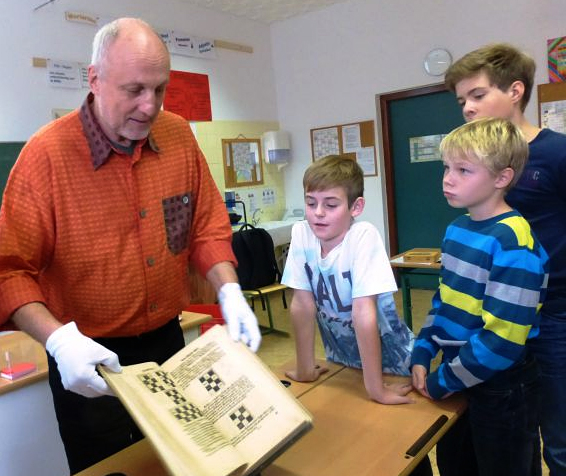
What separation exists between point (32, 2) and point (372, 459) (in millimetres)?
3848

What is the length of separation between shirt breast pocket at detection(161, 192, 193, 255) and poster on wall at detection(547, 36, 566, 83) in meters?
3.55

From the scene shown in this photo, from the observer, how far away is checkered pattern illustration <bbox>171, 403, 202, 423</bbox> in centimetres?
81

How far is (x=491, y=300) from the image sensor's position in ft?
3.63

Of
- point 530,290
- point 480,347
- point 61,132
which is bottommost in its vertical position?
point 480,347

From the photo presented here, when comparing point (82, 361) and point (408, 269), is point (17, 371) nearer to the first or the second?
point (82, 361)

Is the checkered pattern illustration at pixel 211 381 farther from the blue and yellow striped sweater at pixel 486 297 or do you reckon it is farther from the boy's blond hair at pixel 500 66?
the boy's blond hair at pixel 500 66

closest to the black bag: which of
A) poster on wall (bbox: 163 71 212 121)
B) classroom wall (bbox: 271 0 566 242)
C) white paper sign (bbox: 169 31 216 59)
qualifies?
poster on wall (bbox: 163 71 212 121)

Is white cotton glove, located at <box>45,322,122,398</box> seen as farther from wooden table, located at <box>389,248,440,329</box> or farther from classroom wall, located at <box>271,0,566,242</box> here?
classroom wall, located at <box>271,0,566,242</box>

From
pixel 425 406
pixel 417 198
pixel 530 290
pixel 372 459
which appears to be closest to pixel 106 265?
pixel 372 459

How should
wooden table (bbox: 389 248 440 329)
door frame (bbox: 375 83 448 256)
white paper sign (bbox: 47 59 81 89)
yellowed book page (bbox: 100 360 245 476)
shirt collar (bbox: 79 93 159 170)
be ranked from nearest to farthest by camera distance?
yellowed book page (bbox: 100 360 245 476) < shirt collar (bbox: 79 93 159 170) < wooden table (bbox: 389 248 440 329) < white paper sign (bbox: 47 59 81 89) < door frame (bbox: 375 83 448 256)

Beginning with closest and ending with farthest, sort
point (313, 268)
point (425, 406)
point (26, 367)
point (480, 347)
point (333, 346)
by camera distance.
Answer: point (480, 347) < point (425, 406) < point (313, 268) < point (333, 346) < point (26, 367)

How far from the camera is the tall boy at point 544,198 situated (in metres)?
1.28

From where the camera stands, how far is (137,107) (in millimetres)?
1080

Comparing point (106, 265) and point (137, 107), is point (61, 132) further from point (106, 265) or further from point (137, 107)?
point (106, 265)
